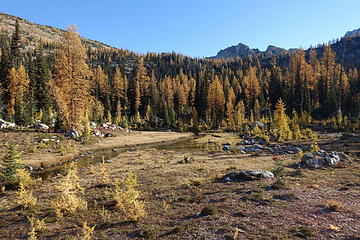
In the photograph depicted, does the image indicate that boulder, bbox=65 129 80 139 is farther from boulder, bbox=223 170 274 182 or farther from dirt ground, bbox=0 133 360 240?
boulder, bbox=223 170 274 182

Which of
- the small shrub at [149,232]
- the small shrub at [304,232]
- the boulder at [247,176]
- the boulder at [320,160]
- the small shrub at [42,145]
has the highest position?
the small shrub at [42,145]

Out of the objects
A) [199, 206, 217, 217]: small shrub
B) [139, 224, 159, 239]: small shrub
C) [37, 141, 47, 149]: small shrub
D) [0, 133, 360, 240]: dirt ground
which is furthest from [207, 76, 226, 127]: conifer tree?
[139, 224, 159, 239]: small shrub

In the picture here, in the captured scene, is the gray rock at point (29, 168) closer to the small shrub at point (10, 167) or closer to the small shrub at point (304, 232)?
the small shrub at point (10, 167)

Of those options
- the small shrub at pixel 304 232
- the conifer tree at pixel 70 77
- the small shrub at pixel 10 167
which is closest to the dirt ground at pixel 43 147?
the conifer tree at pixel 70 77

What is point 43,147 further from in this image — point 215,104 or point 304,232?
point 215,104

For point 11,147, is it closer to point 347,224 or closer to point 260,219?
point 260,219

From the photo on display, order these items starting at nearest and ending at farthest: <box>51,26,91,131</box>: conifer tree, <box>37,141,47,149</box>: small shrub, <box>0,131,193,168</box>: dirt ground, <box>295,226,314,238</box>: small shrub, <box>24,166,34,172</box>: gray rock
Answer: <box>295,226,314,238</box>: small shrub, <box>24,166,34,172</box>: gray rock, <box>0,131,193,168</box>: dirt ground, <box>37,141,47,149</box>: small shrub, <box>51,26,91,131</box>: conifer tree

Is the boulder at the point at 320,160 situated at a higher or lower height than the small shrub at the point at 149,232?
lower

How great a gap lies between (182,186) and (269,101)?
94.2 m

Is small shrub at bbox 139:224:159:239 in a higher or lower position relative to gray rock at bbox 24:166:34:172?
higher

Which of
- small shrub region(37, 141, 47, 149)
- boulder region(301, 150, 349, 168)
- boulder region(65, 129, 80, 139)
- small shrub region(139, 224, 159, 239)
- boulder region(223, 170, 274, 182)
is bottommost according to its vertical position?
boulder region(301, 150, 349, 168)

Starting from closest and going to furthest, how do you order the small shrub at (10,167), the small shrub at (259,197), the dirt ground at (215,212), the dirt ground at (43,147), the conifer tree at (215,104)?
the dirt ground at (215,212) < the small shrub at (259,197) < the small shrub at (10,167) < the dirt ground at (43,147) < the conifer tree at (215,104)

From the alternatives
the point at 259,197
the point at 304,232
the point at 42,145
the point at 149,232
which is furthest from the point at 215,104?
the point at 149,232

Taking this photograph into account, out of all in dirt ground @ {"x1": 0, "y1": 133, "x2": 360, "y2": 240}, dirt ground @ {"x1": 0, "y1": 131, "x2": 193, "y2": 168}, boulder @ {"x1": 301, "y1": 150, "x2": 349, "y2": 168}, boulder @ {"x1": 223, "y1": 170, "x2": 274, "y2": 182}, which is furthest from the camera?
dirt ground @ {"x1": 0, "y1": 131, "x2": 193, "y2": 168}
